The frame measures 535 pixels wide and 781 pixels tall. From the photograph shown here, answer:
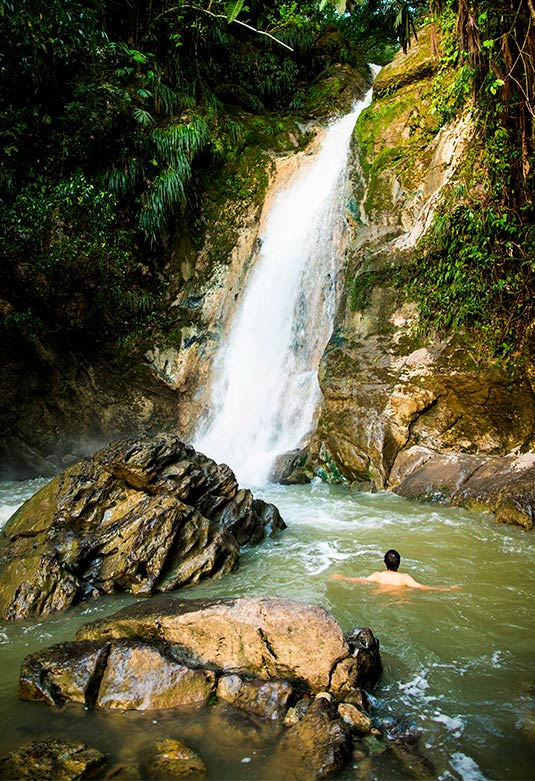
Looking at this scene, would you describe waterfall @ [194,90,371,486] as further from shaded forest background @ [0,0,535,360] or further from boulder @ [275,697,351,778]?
boulder @ [275,697,351,778]

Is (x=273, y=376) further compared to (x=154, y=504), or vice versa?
(x=273, y=376)

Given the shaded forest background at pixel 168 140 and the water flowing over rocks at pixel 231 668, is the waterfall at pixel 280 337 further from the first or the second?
the water flowing over rocks at pixel 231 668

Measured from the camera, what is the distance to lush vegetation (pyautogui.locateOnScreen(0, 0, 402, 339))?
420 inches

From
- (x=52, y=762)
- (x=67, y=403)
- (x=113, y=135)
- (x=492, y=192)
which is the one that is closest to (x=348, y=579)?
(x=52, y=762)

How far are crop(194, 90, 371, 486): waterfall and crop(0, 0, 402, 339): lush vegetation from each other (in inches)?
88.1

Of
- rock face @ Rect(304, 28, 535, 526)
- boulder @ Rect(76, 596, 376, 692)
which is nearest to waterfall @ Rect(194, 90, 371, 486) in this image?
rock face @ Rect(304, 28, 535, 526)

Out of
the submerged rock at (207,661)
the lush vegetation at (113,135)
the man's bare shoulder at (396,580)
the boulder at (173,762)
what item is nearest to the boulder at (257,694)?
the submerged rock at (207,661)

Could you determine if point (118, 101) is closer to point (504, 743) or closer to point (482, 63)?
point (482, 63)

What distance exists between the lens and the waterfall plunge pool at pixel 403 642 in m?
2.77

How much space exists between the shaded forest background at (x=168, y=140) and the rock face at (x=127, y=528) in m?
4.37

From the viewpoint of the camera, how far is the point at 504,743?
282 cm

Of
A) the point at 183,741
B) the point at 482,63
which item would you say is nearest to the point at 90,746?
the point at 183,741

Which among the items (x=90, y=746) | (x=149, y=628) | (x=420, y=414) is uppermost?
(x=420, y=414)

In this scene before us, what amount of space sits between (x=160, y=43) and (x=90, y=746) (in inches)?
678
